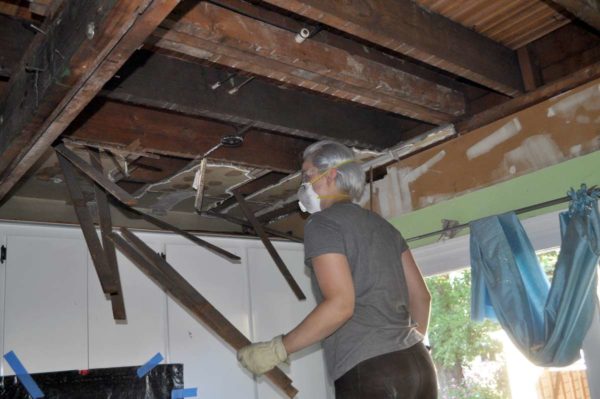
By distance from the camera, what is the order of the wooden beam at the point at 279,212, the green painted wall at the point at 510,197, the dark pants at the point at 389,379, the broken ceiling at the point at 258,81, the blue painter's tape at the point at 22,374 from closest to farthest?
the dark pants at the point at 389,379, the broken ceiling at the point at 258,81, the green painted wall at the point at 510,197, the blue painter's tape at the point at 22,374, the wooden beam at the point at 279,212

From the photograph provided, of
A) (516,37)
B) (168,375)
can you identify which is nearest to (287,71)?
(516,37)

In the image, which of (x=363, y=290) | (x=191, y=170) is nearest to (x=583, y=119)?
(x=363, y=290)

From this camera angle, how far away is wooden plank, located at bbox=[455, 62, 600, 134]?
226 centimetres

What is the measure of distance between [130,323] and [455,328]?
7.13ft

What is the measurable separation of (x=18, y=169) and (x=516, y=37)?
211 centimetres

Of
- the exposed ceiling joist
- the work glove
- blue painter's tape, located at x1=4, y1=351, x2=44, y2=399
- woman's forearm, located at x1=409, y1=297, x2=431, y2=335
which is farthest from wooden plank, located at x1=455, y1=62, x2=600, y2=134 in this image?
blue painter's tape, located at x1=4, y1=351, x2=44, y2=399

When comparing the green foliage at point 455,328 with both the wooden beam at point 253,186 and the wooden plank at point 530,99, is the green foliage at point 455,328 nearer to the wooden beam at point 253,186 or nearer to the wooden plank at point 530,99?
the wooden plank at point 530,99

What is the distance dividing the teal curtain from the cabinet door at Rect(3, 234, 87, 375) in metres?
1.92

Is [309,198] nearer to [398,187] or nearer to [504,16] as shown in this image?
[504,16]

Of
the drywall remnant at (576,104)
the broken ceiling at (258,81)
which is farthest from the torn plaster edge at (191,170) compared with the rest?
the drywall remnant at (576,104)

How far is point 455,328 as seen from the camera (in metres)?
3.87

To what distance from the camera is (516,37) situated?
2.39 m

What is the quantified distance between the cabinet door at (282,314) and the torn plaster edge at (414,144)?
3.23 ft

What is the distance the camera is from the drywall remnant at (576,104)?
2.24 metres
